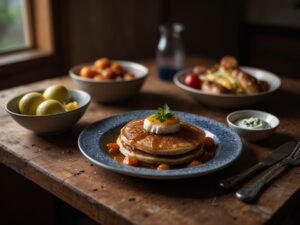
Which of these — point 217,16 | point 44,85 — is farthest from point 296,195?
point 217,16

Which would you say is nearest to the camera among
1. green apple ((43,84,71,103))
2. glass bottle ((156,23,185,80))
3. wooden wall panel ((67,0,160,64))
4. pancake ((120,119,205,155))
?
pancake ((120,119,205,155))

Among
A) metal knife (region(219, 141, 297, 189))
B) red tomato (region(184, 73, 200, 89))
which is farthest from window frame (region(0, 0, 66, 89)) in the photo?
metal knife (region(219, 141, 297, 189))

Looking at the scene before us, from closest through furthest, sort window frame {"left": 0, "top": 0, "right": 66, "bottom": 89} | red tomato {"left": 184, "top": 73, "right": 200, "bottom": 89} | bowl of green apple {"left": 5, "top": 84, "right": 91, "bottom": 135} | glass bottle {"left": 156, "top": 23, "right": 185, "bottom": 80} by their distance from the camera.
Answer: bowl of green apple {"left": 5, "top": 84, "right": 91, "bottom": 135}, red tomato {"left": 184, "top": 73, "right": 200, "bottom": 89}, glass bottle {"left": 156, "top": 23, "right": 185, "bottom": 80}, window frame {"left": 0, "top": 0, "right": 66, "bottom": 89}

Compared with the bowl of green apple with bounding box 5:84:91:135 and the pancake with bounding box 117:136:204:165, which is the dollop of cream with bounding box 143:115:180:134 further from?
the bowl of green apple with bounding box 5:84:91:135

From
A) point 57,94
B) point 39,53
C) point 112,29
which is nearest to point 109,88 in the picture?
point 57,94

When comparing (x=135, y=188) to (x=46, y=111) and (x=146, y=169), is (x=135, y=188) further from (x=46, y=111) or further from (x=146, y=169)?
(x=46, y=111)

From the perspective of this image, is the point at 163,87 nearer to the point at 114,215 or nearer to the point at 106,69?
the point at 106,69

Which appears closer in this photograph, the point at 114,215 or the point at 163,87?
the point at 114,215
